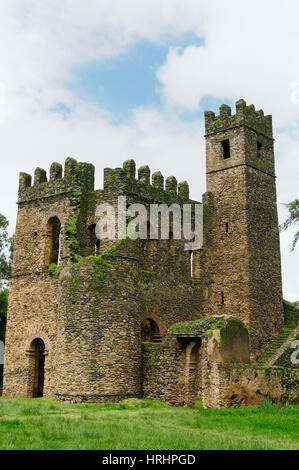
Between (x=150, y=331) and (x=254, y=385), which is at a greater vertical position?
(x=150, y=331)

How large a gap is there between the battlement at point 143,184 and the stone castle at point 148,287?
0.05 m

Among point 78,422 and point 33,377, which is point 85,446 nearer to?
point 78,422

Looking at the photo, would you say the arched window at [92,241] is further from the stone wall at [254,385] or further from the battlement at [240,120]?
the stone wall at [254,385]

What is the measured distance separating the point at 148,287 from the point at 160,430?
1262cm

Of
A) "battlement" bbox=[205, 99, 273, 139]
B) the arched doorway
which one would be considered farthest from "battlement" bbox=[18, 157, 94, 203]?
"battlement" bbox=[205, 99, 273, 139]

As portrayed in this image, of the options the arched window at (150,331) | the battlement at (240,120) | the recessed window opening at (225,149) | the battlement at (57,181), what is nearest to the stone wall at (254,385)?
the arched window at (150,331)

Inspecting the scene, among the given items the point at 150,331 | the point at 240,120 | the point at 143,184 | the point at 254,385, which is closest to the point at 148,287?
the point at 150,331

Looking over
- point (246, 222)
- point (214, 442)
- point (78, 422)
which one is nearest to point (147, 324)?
point (246, 222)

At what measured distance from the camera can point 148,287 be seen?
24.1 m

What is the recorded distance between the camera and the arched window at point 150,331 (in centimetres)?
2427

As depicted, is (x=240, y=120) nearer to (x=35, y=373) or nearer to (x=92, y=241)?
(x=92, y=241)

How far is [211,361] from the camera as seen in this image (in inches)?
690

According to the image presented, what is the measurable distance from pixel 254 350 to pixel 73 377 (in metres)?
9.33

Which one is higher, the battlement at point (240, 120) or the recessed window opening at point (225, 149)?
the battlement at point (240, 120)
